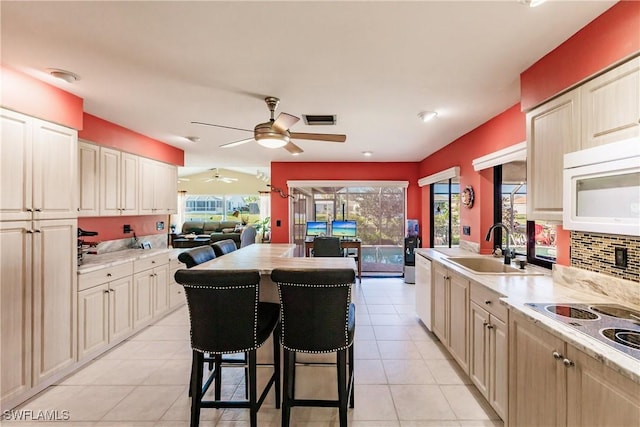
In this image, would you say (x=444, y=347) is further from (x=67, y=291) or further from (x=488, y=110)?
(x=67, y=291)

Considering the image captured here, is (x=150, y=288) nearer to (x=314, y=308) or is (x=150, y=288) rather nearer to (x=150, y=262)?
(x=150, y=262)

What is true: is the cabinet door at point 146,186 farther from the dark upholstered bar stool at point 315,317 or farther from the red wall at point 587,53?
the red wall at point 587,53

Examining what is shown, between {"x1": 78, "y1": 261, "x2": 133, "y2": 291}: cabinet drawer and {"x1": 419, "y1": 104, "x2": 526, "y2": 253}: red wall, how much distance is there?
3973 mm

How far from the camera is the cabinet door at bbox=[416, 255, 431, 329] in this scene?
331 centimetres

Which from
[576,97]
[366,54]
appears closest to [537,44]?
[576,97]

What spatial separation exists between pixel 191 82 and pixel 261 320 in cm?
190

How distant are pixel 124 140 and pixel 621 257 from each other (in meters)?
4.70

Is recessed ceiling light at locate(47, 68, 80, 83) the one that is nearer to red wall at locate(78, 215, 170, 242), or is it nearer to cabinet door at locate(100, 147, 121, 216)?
cabinet door at locate(100, 147, 121, 216)

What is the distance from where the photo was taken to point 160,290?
3.79 meters

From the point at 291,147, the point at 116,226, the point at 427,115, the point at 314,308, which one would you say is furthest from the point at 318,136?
the point at 116,226

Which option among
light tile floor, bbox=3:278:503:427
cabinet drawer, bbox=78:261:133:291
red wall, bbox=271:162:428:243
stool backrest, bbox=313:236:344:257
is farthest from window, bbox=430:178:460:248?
cabinet drawer, bbox=78:261:133:291

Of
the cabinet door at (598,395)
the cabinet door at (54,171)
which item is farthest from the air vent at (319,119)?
the cabinet door at (598,395)

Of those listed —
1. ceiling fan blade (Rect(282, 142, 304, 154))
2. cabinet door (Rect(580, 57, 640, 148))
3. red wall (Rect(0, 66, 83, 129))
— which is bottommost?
cabinet door (Rect(580, 57, 640, 148))

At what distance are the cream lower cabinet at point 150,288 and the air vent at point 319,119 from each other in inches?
98.3
